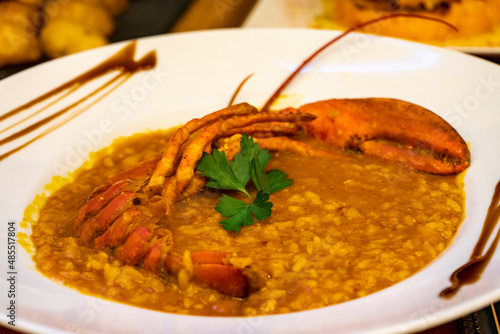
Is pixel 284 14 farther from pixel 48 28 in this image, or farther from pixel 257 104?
pixel 48 28

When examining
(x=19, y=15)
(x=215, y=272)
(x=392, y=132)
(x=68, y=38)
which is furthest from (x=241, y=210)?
(x=19, y=15)

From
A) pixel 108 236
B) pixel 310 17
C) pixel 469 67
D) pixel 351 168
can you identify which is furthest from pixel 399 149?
pixel 310 17

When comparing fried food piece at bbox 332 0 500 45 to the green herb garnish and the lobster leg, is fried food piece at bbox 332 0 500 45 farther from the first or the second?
the lobster leg

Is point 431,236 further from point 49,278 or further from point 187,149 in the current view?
point 49,278

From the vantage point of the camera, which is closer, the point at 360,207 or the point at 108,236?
the point at 108,236

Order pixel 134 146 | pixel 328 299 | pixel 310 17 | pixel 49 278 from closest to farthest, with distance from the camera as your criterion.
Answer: pixel 328 299
pixel 49 278
pixel 134 146
pixel 310 17

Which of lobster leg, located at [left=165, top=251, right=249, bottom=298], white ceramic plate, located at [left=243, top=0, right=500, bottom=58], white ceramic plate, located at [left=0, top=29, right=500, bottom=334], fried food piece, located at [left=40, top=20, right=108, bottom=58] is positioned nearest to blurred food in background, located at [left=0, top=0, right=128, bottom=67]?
fried food piece, located at [left=40, top=20, right=108, bottom=58]

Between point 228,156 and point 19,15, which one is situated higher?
point 19,15
